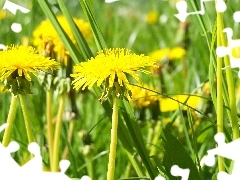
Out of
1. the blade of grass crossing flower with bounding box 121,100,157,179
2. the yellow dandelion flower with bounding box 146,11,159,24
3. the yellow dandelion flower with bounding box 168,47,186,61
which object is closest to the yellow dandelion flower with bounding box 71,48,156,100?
the blade of grass crossing flower with bounding box 121,100,157,179

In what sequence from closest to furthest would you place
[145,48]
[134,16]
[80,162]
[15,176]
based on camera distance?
1. [15,176]
2. [80,162]
3. [145,48]
4. [134,16]

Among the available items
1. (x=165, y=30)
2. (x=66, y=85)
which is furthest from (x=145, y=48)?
(x=66, y=85)

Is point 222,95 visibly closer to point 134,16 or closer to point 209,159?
point 209,159

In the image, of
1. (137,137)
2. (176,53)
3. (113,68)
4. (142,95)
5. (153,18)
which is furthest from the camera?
(153,18)

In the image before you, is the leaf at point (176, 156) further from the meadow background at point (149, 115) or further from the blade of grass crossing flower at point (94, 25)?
A: the blade of grass crossing flower at point (94, 25)
